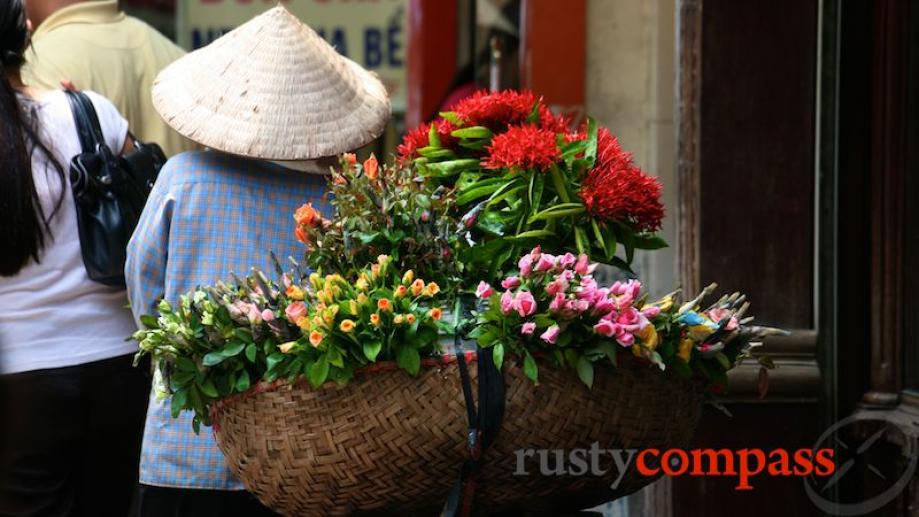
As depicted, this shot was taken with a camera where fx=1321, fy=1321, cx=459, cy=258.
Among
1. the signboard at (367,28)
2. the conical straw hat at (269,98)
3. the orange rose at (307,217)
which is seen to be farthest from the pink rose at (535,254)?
the signboard at (367,28)

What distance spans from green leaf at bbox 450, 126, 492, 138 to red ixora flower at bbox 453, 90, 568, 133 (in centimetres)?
3

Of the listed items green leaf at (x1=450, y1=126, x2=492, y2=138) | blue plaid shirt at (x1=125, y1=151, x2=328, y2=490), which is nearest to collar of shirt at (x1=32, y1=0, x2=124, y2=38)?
blue plaid shirt at (x1=125, y1=151, x2=328, y2=490)

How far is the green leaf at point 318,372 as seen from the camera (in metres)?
2.16

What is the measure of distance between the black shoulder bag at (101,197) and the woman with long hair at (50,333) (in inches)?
1.2

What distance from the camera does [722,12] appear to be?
4.33 metres

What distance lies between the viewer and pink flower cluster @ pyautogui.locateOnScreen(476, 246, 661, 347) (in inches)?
86.0

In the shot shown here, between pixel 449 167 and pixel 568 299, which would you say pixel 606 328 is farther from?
pixel 449 167

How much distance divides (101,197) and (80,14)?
1.60 m

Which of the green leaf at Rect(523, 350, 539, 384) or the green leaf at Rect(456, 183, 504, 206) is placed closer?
the green leaf at Rect(523, 350, 539, 384)

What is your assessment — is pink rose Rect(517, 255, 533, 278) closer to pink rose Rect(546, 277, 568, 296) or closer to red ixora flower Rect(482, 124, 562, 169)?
pink rose Rect(546, 277, 568, 296)

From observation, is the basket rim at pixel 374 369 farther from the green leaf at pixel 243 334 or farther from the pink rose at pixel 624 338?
the pink rose at pixel 624 338

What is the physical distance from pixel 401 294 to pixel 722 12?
2463 mm

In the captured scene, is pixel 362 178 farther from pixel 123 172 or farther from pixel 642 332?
pixel 123 172

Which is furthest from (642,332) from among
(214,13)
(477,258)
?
(214,13)
